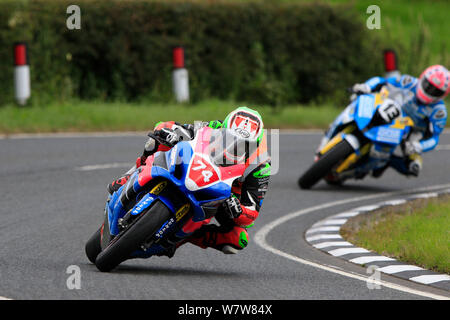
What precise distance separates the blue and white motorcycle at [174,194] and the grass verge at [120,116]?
10103 mm

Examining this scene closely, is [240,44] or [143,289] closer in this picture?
[143,289]

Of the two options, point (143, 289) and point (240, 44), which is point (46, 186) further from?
point (240, 44)

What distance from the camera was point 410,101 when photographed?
44.0 ft

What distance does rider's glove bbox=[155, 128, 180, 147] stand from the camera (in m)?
7.58

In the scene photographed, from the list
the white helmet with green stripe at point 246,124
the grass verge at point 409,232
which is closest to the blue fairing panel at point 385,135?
the grass verge at point 409,232

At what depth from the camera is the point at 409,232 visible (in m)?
9.97

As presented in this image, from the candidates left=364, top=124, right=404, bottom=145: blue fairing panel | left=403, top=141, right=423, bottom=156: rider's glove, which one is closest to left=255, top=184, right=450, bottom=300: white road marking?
left=403, top=141, right=423, bottom=156: rider's glove

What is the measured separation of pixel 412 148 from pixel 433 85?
0.92 meters

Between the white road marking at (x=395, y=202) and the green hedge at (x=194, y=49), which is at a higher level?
the green hedge at (x=194, y=49)

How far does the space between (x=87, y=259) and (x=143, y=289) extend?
161 centimetres

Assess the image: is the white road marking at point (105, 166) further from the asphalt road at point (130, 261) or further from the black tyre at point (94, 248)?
the black tyre at point (94, 248)

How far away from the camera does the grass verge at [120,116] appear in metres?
17.7
